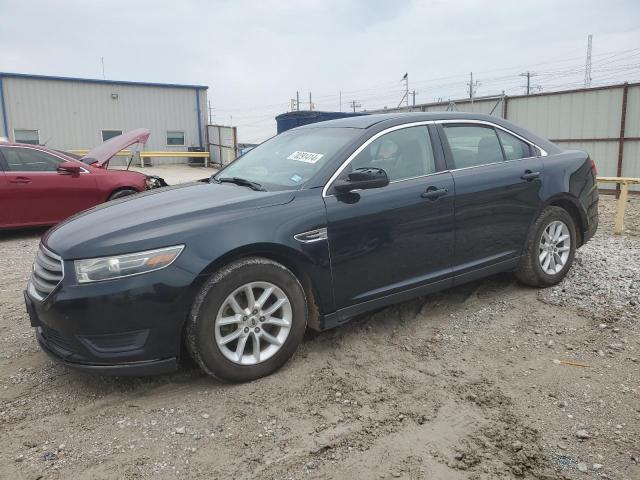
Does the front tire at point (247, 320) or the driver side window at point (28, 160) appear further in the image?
the driver side window at point (28, 160)

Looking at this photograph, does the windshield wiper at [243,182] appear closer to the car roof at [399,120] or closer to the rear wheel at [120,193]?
the car roof at [399,120]

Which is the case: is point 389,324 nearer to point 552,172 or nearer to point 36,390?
point 552,172

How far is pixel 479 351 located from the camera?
3672mm

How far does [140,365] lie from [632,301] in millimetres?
3917

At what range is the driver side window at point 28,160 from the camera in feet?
25.1

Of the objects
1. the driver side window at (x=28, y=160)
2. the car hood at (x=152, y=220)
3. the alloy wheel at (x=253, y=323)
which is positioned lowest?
the alloy wheel at (x=253, y=323)

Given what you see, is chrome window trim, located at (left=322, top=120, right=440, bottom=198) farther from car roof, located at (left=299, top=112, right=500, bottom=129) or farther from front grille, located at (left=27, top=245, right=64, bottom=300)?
front grille, located at (left=27, top=245, right=64, bottom=300)

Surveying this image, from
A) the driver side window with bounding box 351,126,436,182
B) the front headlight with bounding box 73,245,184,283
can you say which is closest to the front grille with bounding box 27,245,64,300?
the front headlight with bounding box 73,245,184,283

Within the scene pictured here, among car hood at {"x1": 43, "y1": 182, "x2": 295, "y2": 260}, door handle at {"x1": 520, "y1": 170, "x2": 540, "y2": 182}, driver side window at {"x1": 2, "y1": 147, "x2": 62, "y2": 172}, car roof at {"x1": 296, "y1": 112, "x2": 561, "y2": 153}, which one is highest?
car roof at {"x1": 296, "y1": 112, "x2": 561, "y2": 153}

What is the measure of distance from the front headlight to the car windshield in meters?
→ 1.02

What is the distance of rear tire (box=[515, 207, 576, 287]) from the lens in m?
4.61

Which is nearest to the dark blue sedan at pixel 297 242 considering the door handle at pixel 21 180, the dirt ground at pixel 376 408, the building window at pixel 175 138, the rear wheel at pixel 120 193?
the dirt ground at pixel 376 408

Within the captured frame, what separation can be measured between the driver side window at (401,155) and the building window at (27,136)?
2437 cm

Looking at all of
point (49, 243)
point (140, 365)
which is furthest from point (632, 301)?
point (49, 243)
